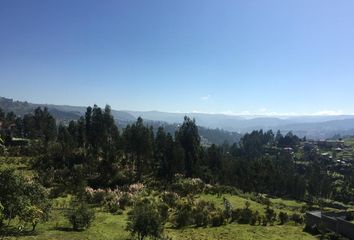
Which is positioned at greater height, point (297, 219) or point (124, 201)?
point (124, 201)

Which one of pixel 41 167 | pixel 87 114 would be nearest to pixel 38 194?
pixel 41 167

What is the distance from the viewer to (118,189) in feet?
198

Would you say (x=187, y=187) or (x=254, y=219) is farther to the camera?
(x=187, y=187)

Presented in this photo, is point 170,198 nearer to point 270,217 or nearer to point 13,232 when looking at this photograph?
point 270,217

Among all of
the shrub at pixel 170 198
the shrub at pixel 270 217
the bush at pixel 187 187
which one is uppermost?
the shrub at pixel 170 198

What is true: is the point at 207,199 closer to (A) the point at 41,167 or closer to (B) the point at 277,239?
(B) the point at 277,239

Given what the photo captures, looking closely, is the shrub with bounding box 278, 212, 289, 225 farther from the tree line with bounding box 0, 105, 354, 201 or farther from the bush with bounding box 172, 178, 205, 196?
the tree line with bounding box 0, 105, 354, 201

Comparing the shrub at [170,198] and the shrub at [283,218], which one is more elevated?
the shrub at [170,198]

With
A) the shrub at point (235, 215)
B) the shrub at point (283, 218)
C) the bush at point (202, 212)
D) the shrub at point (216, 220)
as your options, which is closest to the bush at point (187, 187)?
the bush at point (202, 212)

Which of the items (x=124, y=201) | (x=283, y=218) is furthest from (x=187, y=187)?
(x=283, y=218)

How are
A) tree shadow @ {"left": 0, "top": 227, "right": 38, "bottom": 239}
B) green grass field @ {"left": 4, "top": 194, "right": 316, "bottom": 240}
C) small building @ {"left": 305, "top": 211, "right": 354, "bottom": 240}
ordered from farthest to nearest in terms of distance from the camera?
small building @ {"left": 305, "top": 211, "right": 354, "bottom": 240}
green grass field @ {"left": 4, "top": 194, "right": 316, "bottom": 240}
tree shadow @ {"left": 0, "top": 227, "right": 38, "bottom": 239}

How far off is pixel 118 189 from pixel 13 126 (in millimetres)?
88989

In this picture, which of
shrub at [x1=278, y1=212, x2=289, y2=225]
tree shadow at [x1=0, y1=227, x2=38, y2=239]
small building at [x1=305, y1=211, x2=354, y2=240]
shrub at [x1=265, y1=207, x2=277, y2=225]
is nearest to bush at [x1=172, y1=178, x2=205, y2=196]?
shrub at [x1=265, y1=207, x2=277, y2=225]

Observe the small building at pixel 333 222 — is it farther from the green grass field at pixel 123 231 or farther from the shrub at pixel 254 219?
the shrub at pixel 254 219
